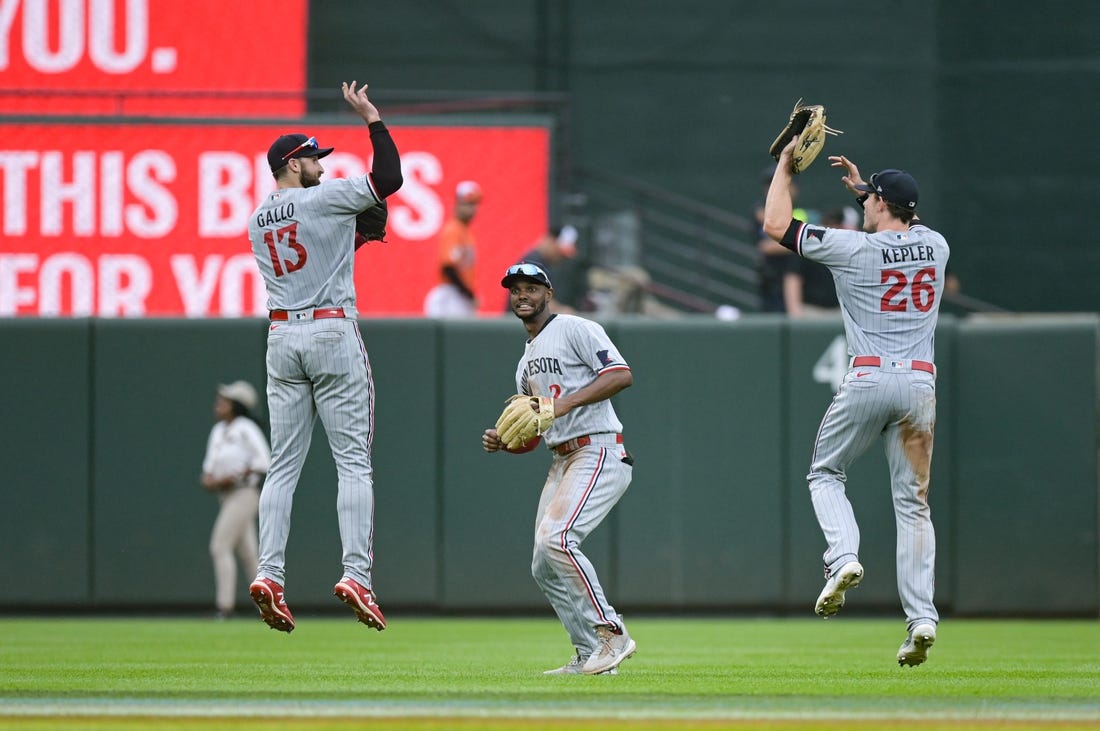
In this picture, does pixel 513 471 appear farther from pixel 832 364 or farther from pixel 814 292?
pixel 814 292

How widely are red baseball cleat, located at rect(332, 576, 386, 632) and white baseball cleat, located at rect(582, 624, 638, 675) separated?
0.96 m

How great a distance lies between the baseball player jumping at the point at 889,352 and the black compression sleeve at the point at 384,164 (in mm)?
1686

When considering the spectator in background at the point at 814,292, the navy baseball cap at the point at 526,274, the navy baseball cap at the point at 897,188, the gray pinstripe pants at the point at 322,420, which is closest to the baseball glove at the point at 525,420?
the navy baseball cap at the point at 526,274

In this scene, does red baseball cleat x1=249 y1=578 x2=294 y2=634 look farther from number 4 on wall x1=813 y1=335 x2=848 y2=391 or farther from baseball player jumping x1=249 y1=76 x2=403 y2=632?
number 4 on wall x1=813 y1=335 x2=848 y2=391

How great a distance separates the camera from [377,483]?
45.9 ft

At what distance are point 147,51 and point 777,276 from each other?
19.7 feet

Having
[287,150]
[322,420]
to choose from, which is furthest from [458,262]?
[322,420]

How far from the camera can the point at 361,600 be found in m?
7.33

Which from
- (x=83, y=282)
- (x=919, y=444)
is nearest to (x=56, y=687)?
(x=919, y=444)

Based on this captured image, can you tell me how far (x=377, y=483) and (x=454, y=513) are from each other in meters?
0.70

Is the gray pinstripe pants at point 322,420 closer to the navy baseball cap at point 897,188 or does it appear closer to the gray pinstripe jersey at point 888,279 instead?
the gray pinstripe jersey at point 888,279

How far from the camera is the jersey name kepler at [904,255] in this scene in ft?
24.6

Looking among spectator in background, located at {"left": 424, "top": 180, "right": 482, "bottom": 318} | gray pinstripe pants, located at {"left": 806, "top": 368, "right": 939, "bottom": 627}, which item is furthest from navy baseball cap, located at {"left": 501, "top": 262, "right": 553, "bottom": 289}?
spectator in background, located at {"left": 424, "top": 180, "right": 482, "bottom": 318}

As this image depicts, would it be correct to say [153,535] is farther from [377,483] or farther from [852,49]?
[852,49]
